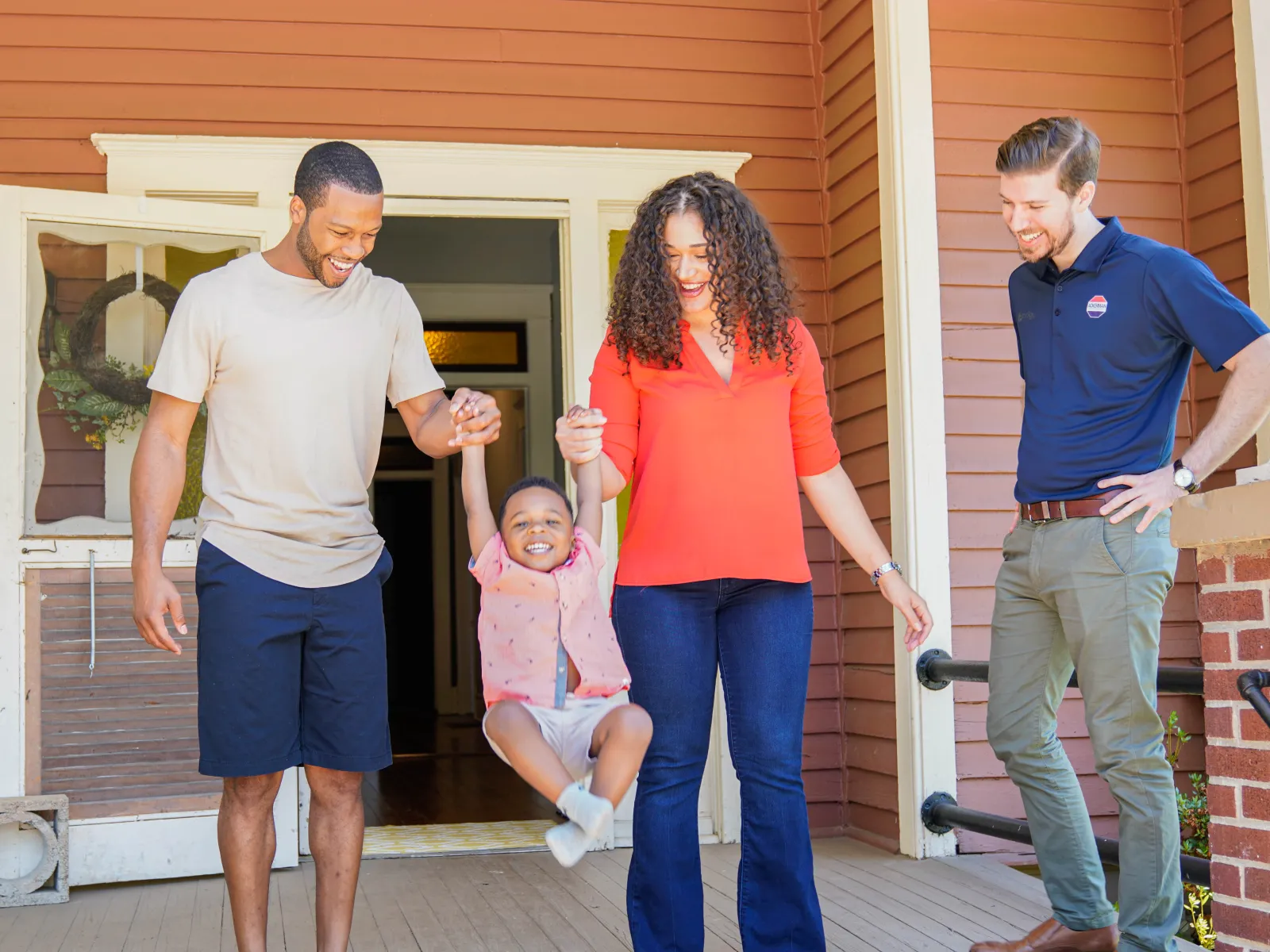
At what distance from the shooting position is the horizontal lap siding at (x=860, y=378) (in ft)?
13.8

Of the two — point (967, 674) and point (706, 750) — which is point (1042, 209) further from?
point (967, 674)

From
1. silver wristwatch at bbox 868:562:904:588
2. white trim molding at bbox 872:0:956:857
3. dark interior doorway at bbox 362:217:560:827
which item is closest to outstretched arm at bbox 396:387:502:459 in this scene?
silver wristwatch at bbox 868:562:904:588

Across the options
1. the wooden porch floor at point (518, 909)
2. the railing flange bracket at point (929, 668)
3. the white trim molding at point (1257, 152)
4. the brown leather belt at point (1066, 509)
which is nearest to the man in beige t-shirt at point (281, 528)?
the wooden porch floor at point (518, 909)

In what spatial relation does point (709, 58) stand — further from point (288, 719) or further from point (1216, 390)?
point (288, 719)

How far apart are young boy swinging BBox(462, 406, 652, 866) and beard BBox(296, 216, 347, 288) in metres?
0.45

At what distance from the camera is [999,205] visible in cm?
418

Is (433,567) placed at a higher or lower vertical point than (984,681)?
higher

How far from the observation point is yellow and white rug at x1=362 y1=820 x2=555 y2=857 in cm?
434

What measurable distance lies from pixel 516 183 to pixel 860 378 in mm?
1319

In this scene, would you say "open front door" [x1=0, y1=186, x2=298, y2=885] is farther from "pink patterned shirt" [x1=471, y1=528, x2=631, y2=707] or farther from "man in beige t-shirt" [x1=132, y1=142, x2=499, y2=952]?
"pink patterned shirt" [x1=471, y1=528, x2=631, y2=707]

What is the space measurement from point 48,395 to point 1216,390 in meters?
3.65

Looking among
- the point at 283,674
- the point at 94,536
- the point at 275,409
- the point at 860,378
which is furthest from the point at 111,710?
the point at 860,378

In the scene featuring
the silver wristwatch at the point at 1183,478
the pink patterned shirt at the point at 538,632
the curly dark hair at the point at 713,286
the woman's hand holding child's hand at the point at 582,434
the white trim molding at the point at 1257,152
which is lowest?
the pink patterned shirt at the point at 538,632

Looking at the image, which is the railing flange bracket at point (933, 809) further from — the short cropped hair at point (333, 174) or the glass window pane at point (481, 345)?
the glass window pane at point (481, 345)
